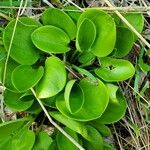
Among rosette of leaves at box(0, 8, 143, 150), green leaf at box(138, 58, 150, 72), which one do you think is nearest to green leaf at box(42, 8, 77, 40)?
rosette of leaves at box(0, 8, 143, 150)

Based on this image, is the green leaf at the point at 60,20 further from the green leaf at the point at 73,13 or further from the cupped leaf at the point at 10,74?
the cupped leaf at the point at 10,74

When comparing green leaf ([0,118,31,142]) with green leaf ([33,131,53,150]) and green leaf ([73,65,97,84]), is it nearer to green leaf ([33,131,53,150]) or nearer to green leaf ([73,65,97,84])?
green leaf ([33,131,53,150])

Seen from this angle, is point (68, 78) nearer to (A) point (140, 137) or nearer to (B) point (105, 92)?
(B) point (105, 92)

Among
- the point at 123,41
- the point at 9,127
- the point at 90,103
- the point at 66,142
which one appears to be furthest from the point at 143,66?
the point at 9,127

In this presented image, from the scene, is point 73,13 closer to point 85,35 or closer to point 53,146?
point 85,35

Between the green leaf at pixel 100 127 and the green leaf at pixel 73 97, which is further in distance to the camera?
the green leaf at pixel 100 127

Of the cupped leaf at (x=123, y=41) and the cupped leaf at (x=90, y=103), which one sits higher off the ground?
the cupped leaf at (x=123, y=41)

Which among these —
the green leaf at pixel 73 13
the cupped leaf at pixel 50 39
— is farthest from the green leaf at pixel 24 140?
the green leaf at pixel 73 13

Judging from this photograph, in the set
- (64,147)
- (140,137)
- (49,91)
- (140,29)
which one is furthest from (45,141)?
(140,29)
